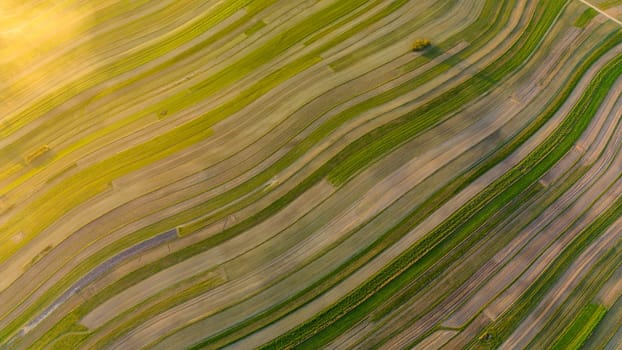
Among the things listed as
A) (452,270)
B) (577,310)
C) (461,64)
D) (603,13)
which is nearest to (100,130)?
(452,270)

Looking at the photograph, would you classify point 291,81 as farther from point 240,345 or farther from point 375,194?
point 240,345

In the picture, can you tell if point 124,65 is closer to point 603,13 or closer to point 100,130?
point 100,130

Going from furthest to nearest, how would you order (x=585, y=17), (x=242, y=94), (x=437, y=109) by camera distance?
(x=585, y=17), (x=242, y=94), (x=437, y=109)

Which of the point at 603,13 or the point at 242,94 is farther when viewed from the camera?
the point at 603,13

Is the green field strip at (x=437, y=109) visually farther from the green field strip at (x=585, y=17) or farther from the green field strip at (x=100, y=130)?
the green field strip at (x=100, y=130)

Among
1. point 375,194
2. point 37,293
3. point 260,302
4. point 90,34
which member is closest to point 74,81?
point 90,34

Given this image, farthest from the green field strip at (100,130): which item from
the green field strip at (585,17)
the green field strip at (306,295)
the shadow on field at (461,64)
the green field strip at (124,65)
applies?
the green field strip at (585,17)

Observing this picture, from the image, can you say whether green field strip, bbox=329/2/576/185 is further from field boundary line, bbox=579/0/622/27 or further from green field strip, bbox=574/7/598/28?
field boundary line, bbox=579/0/622/27
